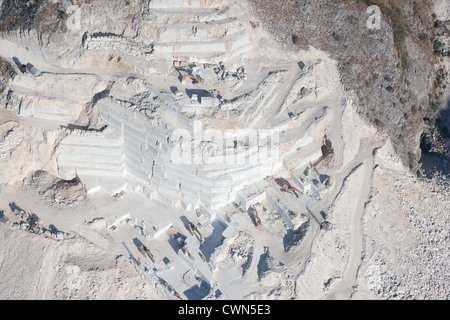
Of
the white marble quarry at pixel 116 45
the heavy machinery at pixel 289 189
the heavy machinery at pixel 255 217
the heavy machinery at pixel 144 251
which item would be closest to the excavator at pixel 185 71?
the white marble quarry at pixel 116 45

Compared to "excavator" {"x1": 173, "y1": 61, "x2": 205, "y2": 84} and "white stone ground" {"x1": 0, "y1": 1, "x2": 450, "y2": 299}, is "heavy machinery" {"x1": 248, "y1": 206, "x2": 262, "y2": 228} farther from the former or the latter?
"excavator" {"x1": 173, "y1": 61, "x2": 205, "y2": 84}

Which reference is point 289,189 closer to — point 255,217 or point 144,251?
point 255,217

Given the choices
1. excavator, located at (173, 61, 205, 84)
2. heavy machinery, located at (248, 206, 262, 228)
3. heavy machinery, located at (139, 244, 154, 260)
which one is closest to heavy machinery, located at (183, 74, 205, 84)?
excavator, located at (173, 61, 205, 84)

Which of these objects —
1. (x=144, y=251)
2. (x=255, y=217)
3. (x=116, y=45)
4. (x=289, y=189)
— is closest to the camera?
(x=144, y=251)

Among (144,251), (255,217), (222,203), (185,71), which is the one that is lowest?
(144,251)

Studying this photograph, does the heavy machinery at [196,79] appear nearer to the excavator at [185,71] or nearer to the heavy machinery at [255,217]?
the excavator at [185,71]

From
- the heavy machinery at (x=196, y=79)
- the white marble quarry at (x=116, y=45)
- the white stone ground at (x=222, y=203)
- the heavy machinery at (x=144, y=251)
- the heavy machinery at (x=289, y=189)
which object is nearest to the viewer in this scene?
the white stone ground at (x=222, y=203)

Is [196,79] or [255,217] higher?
[196,79]

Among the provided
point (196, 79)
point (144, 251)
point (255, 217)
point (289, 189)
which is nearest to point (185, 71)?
point (196, 79)

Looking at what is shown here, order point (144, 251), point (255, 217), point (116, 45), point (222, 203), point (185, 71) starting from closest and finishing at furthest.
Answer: point (144, 251), point (255, 217), point (222, 203), point (185, 71), point (116, 45)

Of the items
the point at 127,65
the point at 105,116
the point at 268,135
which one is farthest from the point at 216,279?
the point at 127,65

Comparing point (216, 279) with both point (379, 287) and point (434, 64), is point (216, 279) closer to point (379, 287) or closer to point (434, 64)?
point (379, 287)
